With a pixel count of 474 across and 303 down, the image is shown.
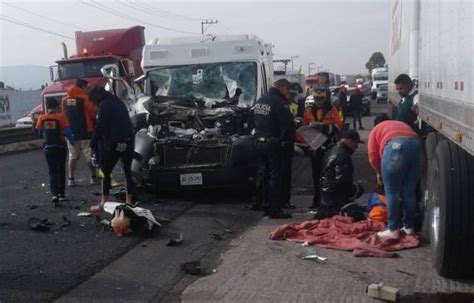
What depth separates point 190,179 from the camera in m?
9.67

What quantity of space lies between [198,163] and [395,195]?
3.77 meters

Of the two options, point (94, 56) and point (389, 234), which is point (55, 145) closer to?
point (389, 234)

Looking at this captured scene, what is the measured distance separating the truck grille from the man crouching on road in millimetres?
2122

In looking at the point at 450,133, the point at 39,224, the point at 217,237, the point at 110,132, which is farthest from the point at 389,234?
the point at 39,224

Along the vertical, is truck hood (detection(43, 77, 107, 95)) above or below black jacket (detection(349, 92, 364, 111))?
above

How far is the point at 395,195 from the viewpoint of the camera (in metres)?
6.78

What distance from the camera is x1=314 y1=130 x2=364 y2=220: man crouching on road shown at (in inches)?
316

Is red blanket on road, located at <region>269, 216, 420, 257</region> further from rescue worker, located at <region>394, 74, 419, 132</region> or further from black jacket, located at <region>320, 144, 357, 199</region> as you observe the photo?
rescue worker, located at <region>394, 74, 419, 132</region>

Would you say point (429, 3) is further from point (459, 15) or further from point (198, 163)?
point (198, 163)

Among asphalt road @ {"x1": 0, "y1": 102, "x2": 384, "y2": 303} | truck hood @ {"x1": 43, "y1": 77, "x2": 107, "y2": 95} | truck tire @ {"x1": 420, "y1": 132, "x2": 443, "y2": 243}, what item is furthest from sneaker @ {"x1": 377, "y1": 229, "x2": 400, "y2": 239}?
truck hood @ {"x1": 43, "y1": 77, "x2": 107, "y2": 95}

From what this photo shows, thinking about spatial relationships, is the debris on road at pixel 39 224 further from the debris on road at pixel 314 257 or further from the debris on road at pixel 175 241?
the debris on road at pixel 314 257

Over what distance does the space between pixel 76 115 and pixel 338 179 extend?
504cm

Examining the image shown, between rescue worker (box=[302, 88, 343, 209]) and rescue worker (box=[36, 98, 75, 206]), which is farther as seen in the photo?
rescue worker (box=[36, 98, 75, 206])

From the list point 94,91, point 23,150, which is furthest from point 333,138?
point 23,150
